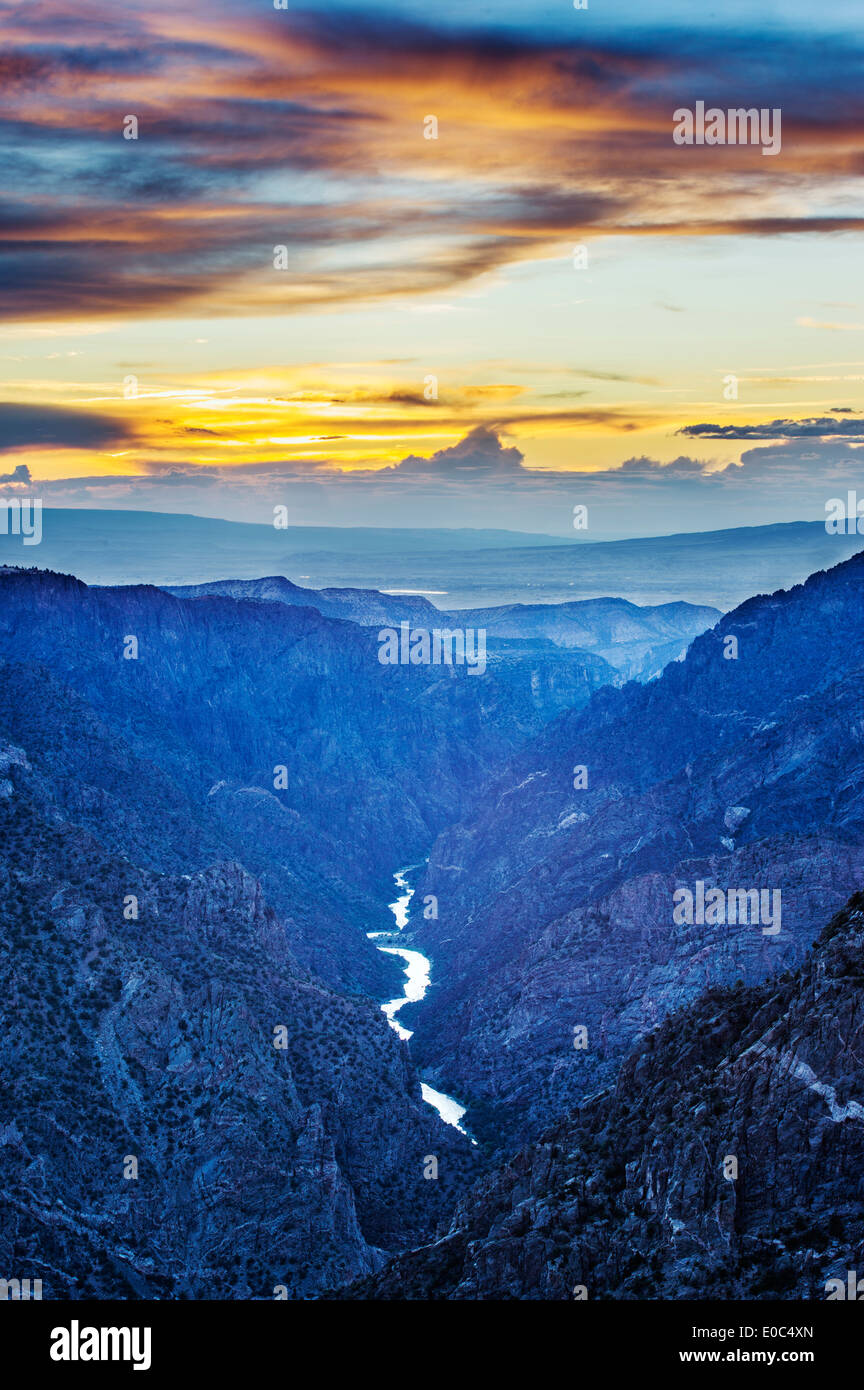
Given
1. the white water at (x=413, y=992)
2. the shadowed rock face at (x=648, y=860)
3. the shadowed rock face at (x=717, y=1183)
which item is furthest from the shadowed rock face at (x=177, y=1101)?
the shadowed rock face at (x=717, y=1183)

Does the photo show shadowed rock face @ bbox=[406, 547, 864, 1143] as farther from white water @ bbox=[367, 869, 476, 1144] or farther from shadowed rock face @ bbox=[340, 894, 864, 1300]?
shadowed rock face @ bbox=[340, 894, 864, 1300]

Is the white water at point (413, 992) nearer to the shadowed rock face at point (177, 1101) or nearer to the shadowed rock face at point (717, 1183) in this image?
the shadowed rock face at point (177, 1101)

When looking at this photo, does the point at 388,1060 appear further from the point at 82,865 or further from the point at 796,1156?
the point at 796,1156

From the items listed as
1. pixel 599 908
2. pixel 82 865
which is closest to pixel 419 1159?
pixel 82 865

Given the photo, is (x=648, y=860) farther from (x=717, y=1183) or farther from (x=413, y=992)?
(x=717, y=1183)

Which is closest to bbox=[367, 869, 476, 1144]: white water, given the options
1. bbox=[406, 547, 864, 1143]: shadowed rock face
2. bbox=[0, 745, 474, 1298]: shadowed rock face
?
bbox=[406, 547, 864, 1143]: shadowed rock face

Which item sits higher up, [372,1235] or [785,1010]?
[785,1010]
